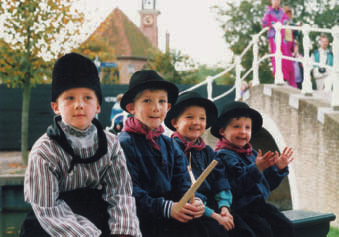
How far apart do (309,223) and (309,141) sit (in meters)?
3.25

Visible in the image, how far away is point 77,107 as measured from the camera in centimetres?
205

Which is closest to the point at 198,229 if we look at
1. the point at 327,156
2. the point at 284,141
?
the point at 327,156

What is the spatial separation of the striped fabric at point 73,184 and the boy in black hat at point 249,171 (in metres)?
1.10

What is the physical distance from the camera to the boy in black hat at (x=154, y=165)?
7.74ft

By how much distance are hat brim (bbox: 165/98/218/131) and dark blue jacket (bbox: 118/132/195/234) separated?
464 millimetres

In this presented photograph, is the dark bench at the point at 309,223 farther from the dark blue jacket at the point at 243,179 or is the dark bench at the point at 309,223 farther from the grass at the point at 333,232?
the grass at the point at 333,232

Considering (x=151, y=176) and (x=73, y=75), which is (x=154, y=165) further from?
(x=73, y=75)

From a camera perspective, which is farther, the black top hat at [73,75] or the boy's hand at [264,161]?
the boy's hand at [264,161]

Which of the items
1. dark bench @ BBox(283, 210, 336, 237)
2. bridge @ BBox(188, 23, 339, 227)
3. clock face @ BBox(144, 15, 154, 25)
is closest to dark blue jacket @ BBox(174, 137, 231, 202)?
dark bench @ BBox(283, 210, 336, 237)

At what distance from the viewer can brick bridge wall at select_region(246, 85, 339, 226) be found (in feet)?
18.5

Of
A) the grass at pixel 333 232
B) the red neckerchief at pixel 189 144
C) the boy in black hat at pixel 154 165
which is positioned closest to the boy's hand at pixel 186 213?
the boy in black hat at pixel 154 165

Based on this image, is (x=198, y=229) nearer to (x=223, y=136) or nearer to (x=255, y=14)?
(x=223, y=136)

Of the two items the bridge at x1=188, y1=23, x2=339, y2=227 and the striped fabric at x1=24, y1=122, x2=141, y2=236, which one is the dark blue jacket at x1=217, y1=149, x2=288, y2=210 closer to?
the striped fabric at x1=24, y1=122, x2=141, y2=236

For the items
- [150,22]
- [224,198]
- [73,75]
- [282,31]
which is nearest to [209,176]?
[224,198]
